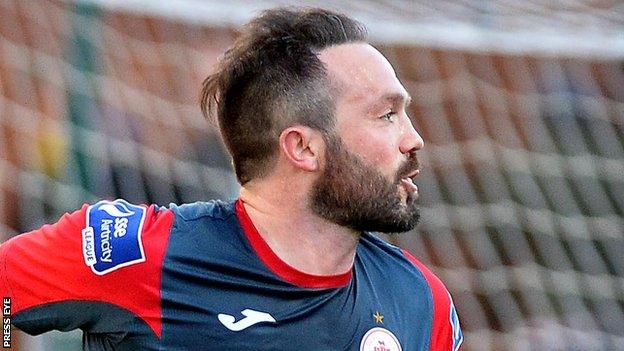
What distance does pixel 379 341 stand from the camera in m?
2.43

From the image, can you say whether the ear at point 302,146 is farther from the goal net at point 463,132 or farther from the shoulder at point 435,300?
the goal net at point 463,132

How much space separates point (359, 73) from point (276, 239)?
0.37 metres

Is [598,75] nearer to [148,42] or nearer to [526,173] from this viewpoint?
[526,173]

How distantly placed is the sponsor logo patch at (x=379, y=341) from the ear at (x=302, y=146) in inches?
13.5

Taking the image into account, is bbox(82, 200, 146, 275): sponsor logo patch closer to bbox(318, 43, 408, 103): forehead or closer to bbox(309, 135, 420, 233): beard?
bbox(309, 135, 420, 233): beard

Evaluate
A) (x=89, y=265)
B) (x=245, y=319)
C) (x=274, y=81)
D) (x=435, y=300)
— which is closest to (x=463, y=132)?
(x=435, y=300)

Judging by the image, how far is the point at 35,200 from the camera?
3875mm

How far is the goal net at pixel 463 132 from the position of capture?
4.14 metres

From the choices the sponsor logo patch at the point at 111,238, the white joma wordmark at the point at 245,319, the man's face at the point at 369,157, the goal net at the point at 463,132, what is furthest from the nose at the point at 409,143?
the goal net at the point at 463,132

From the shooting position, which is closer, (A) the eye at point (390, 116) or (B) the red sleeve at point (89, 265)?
(B) the red sleeve at point (89, 265)

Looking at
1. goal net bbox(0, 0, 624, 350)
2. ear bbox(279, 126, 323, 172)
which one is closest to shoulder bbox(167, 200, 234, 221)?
ear bbox(279, 126, 323, 172)

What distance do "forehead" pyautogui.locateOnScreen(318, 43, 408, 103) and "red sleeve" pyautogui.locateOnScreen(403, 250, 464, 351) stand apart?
1.34ft

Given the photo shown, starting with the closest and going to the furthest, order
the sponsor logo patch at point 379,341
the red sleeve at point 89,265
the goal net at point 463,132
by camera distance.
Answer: the red sleeve at point 89,265 < the sponsor logo patch at point 379,341 < the goal net at point 463,132

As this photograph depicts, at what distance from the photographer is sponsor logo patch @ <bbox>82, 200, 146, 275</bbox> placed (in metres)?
2.31
